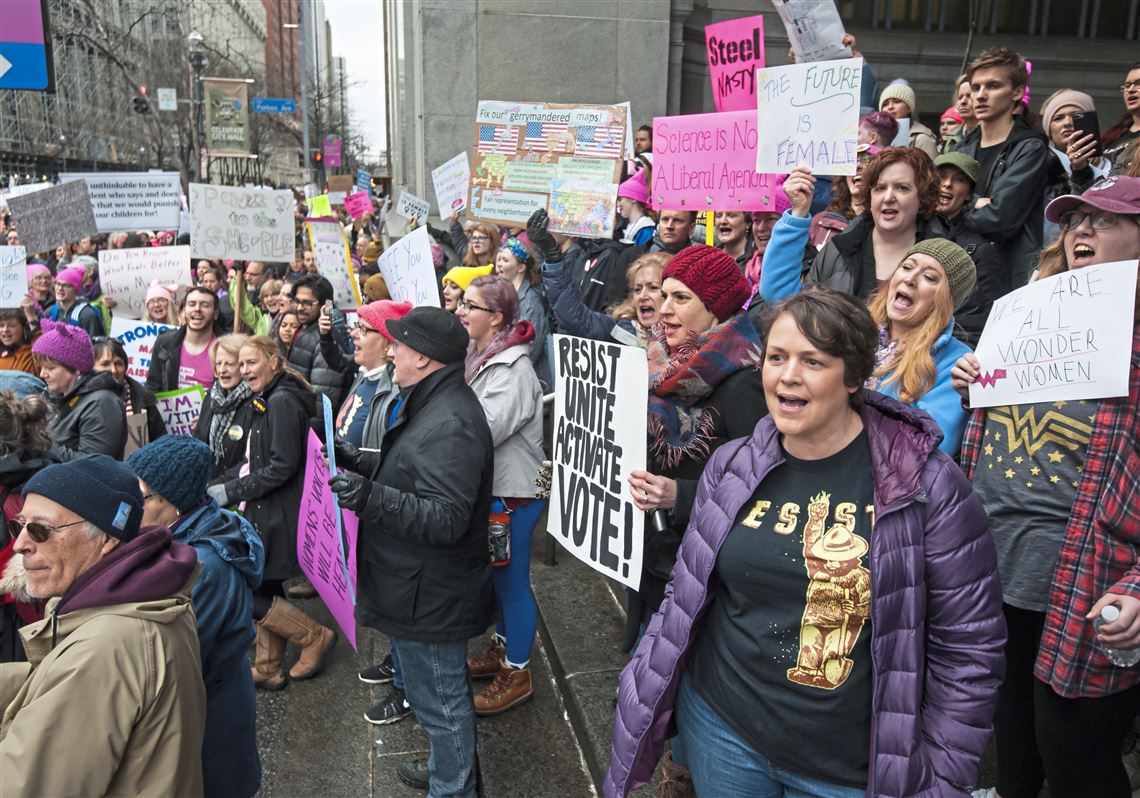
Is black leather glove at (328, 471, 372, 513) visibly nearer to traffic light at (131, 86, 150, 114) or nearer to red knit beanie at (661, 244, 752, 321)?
red knit beanie at (661, 244, 752, 321)

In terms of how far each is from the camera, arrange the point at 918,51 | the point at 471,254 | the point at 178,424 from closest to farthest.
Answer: the point at 178,424, the point at 471,254, the point at 918,51

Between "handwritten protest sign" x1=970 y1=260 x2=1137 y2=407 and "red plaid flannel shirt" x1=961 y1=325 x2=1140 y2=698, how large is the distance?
7 centimetres

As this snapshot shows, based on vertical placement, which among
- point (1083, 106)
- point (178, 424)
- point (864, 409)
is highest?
point (1083, 106)

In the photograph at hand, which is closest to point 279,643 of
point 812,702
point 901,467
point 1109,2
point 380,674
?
point 380,674

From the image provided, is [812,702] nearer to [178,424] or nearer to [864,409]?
[864,409]

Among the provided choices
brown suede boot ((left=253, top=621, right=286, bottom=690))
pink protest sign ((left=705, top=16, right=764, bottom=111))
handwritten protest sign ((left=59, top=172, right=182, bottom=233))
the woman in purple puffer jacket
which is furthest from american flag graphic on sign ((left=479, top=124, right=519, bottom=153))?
handwritten protest sign ((left=59, top=172, right=182, bottom=233))

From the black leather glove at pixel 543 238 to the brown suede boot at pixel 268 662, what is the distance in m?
2.50

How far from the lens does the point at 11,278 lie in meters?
7.89

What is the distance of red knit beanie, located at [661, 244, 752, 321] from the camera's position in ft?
9.80

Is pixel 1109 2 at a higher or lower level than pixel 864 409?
higher

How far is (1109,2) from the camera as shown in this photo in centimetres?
1391

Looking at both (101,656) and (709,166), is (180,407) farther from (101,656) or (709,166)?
(101,656)

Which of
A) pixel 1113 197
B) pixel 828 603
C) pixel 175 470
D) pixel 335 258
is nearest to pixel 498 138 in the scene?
pixel 335 258

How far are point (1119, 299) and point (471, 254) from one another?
5834 millimetres
